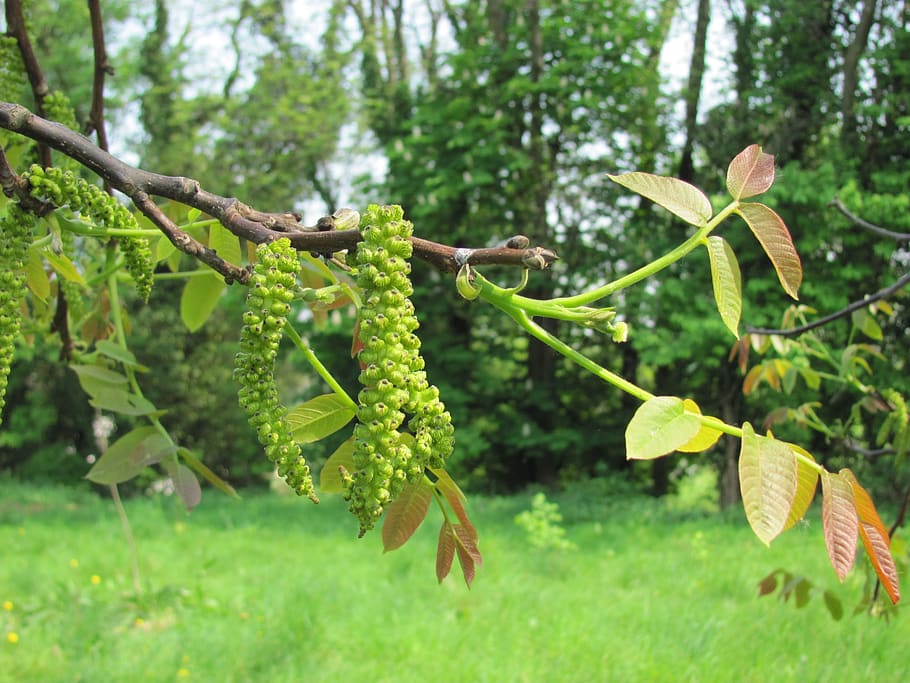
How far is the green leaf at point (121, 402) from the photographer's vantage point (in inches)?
48.1

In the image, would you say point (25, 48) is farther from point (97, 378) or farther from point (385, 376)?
point (385, 376)

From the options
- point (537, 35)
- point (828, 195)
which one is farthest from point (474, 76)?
point (828, 195)

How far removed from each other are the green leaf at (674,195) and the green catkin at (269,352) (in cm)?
30

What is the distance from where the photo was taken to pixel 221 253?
998 millimetres

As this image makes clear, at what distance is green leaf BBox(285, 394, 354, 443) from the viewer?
0.76m

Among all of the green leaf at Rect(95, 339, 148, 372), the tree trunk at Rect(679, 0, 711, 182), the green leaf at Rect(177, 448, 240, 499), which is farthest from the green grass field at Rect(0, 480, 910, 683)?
the tree trunk at Rect(679, 0, 711, 182)

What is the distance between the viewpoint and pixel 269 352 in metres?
0.61

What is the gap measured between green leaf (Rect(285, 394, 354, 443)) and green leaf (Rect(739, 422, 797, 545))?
36 centimetres

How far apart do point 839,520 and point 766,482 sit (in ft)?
0.31

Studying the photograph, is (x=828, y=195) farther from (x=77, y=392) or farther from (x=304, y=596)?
(x=77, y=392)

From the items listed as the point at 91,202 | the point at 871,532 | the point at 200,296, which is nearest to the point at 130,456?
the point at 200,296

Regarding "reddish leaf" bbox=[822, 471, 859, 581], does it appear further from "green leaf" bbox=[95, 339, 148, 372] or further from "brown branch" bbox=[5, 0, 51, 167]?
"brown branch" bbox=[5, 0, 51, 167]

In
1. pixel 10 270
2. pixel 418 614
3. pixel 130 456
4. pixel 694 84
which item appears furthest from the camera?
pixel 694 84

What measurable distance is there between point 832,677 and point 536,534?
3.51m
